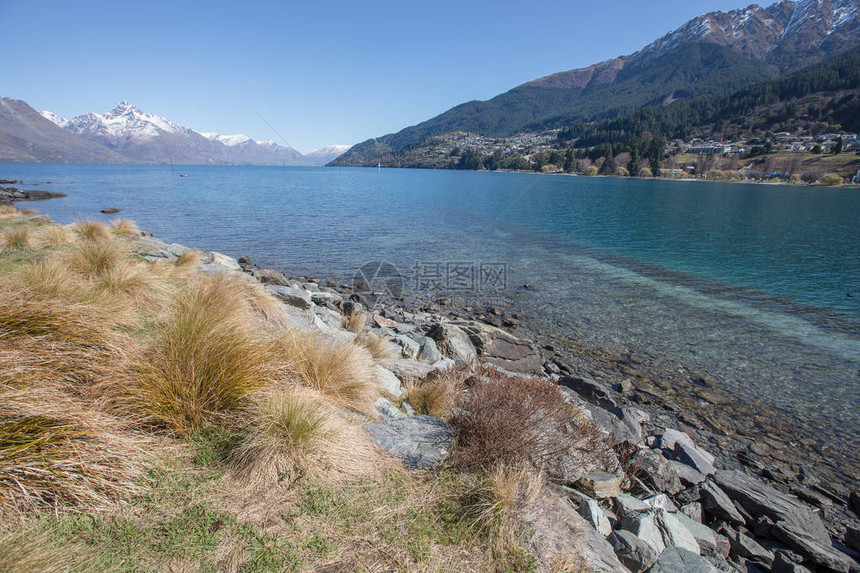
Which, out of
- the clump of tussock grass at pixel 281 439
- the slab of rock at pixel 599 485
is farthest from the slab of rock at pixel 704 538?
the clump of tussock grass at pixel 281 439

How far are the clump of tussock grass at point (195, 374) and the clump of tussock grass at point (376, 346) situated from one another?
131 inches

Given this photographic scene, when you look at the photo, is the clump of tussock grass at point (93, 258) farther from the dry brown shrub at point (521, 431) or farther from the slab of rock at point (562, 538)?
the slab of rock at point (562, 538)

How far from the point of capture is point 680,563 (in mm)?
3635

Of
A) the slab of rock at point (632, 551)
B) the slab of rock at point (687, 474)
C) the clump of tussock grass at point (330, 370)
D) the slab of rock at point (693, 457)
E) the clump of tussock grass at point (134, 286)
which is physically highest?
Result: the clump of tussock grass at point (134, 286)

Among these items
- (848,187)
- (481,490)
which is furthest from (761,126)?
(481,490)

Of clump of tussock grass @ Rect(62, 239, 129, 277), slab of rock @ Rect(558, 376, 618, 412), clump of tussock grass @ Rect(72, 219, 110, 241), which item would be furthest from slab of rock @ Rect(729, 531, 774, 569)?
clump of tussock grass @ Rect(72, 219, 110, 241)

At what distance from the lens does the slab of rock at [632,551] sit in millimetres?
3592

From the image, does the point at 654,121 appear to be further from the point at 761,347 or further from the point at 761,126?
the point at 761,347

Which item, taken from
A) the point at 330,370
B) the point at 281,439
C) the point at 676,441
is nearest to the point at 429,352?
the point at 330,370

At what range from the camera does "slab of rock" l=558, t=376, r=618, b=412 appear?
29.8ft

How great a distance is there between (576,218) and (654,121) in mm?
197213

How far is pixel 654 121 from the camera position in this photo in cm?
19700

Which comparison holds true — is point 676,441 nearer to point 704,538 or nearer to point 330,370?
point 704,538

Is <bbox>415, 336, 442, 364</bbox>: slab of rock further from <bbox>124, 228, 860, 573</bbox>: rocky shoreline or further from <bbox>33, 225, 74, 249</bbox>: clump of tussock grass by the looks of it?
<bbox>33, 225, 74, 249</bbox>: clump of tussock grass
